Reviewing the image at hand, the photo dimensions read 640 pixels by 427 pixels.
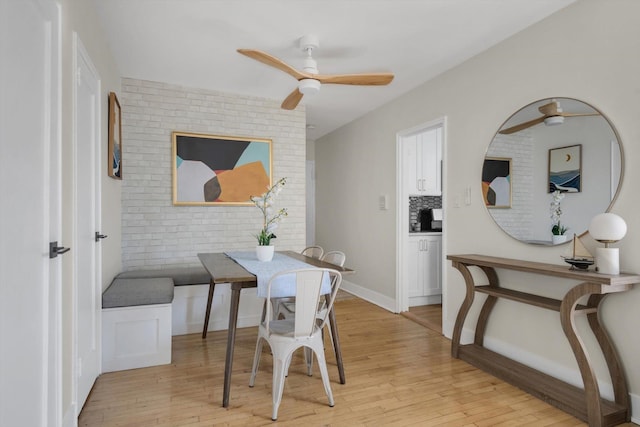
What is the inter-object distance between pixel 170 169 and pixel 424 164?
3.02 meters

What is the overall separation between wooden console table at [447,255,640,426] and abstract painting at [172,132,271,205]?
2460mm

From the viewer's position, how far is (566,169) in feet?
7.97

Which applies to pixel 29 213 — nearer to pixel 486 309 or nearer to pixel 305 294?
pixel 305 294

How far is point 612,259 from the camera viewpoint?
2008 mm

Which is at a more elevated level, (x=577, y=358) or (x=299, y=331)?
(x=299, y=331)

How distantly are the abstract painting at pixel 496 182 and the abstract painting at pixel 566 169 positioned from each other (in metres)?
0.32

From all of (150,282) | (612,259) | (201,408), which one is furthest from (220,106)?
(612,259)

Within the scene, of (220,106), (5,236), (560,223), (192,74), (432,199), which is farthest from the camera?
(432,199)

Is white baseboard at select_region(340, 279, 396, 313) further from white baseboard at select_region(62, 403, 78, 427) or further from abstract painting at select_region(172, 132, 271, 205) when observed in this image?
white baseboard at select_region(62, 403, 78, 427)

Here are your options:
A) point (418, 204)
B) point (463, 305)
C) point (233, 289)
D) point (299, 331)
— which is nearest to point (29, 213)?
point (233, 289)

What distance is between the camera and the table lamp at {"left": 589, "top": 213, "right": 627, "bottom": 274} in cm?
197

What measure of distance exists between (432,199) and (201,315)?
331 cm

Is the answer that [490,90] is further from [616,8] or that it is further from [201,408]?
[201,408]

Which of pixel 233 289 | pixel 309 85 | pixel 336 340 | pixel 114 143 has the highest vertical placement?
pixel 309 85
